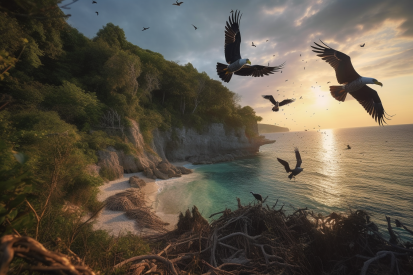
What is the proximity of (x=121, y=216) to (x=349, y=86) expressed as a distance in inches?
448

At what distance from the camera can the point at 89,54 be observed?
22.8 metres

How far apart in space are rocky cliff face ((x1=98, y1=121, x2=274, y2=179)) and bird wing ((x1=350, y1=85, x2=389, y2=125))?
645 inches

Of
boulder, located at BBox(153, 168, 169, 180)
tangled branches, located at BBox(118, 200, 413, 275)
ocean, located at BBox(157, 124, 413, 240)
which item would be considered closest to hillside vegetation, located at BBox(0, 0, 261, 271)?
tangled branches, located at BBox(118, 200, 413, 275)

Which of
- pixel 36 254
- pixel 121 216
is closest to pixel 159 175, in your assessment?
pixel 121 216

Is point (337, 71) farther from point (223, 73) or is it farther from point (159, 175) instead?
point (159, 175)

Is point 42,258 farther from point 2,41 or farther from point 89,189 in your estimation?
point 2,41

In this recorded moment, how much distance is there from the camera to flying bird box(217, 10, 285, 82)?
15.5ft

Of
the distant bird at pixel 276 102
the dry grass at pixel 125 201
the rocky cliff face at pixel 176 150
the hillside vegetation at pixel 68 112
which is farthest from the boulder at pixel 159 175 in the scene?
the distant bird at pixel 276 102

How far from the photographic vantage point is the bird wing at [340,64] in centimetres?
402

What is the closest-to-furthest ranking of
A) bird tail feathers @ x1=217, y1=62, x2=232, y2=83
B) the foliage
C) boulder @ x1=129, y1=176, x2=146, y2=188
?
→ the foliage → bird tail feathers @ x1=217, y1=62, x2=232, y2=83 → boulder @ x1=129, y1=176, x2=146, y2=188

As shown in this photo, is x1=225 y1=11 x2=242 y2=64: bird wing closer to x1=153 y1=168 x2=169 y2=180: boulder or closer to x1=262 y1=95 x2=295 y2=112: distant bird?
x1=262 y1=95 x2=295 y2=112: distant bird

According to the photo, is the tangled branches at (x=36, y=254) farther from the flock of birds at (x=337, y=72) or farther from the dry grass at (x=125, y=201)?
the dry grass at (x=125, y=201)

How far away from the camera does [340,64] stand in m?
4.12

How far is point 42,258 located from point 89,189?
360 inches
